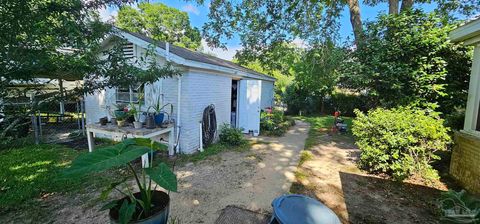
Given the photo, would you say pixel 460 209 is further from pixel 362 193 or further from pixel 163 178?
pixel 163 178

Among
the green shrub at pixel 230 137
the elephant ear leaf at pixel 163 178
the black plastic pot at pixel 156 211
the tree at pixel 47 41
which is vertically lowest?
the green shrub at pixel 230 137

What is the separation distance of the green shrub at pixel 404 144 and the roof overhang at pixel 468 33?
1.44 meters

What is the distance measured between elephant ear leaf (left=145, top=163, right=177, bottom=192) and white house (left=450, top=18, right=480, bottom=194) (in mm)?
4653

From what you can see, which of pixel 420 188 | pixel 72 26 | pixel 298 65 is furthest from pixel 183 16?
pixel 420 188

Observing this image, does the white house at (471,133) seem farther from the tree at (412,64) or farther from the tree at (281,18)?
the tree at (281,18)

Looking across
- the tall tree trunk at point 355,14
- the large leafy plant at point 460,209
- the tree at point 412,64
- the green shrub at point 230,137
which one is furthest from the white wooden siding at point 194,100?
the tall tree trunk at point 355,14

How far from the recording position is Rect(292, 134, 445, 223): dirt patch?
2.92 metres

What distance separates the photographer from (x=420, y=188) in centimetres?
374

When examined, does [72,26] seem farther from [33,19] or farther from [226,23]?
[226,23]

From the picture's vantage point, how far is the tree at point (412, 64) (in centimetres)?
506

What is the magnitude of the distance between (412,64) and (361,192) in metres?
3.96

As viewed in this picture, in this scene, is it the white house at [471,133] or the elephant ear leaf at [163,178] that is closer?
the elephant ear leaf at [163,178]

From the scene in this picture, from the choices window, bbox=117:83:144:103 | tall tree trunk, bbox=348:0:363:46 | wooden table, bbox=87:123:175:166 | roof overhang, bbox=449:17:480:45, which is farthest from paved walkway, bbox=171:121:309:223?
tall tree trunk, bbox=348:0:363:46

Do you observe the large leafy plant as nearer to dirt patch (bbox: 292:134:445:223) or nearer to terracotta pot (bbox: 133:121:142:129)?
dirt patch (bbox: 292:134:445:223)
